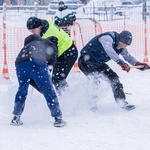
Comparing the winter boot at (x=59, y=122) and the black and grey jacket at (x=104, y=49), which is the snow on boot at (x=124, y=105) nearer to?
the black and grey jacket at (x=104, y=49)

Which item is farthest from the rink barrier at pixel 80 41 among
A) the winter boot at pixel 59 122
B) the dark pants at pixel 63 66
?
the winter boot at pixel 59 122

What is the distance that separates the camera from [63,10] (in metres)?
11.0

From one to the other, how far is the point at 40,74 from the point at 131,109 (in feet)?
5.69

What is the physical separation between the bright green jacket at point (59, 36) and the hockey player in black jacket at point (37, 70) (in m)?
0.43

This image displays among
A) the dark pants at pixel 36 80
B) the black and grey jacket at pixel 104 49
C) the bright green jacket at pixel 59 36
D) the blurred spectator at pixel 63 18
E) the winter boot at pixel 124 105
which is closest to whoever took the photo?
the dark pants at pixel 36 80

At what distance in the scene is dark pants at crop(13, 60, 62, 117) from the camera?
5312mm

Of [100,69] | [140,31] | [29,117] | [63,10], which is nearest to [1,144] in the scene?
[29,117]

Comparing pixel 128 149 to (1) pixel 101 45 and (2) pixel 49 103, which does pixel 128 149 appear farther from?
(1) pixel 101 45

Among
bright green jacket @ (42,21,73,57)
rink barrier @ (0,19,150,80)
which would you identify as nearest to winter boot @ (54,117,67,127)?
bright green jacket @ (42,21,73,57)

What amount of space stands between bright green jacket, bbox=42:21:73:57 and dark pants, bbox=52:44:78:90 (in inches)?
3.3

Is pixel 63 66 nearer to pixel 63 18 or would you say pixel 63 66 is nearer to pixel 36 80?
pixel 36 80

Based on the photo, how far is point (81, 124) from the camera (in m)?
5.59

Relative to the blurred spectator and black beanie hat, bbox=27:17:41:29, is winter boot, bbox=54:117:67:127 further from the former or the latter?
the blurred spectator

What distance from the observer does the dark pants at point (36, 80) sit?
5.31m
